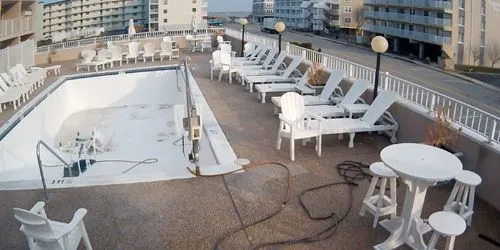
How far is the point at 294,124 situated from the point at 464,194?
2566 mm

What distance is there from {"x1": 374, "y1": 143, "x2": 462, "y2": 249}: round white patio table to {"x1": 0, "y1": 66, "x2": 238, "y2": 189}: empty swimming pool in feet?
8.00

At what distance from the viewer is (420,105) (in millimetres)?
6922

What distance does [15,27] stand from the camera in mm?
20141

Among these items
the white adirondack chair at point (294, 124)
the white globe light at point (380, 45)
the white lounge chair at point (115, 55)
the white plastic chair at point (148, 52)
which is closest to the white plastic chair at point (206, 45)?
the white plastic chair at point (148, 52)

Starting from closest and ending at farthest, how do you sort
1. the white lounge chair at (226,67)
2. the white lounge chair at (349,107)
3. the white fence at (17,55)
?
the white lounge chair at (349,107)
the white lounge chair at (226,67)
the white fence at (17,55)

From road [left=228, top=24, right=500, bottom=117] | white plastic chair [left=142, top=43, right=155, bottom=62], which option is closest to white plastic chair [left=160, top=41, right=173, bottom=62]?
white plastic chair [left=142, top=43, right=155, bottom=62]

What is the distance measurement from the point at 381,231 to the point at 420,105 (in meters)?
3.23

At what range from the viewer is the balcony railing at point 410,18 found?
47625 millimetres

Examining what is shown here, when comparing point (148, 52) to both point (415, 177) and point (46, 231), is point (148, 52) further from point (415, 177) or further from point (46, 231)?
point (415, 177)

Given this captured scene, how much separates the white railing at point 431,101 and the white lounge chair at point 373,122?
17.6 inches

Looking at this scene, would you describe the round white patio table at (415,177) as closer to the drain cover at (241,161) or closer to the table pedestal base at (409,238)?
the table pedestal base at (409,238)

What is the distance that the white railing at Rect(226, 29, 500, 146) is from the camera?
537 centimetres

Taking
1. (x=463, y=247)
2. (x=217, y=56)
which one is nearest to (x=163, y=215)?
(x=463, y=247)

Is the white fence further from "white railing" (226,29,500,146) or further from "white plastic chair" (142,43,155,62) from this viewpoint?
"white railing" (226,29,500,146)
